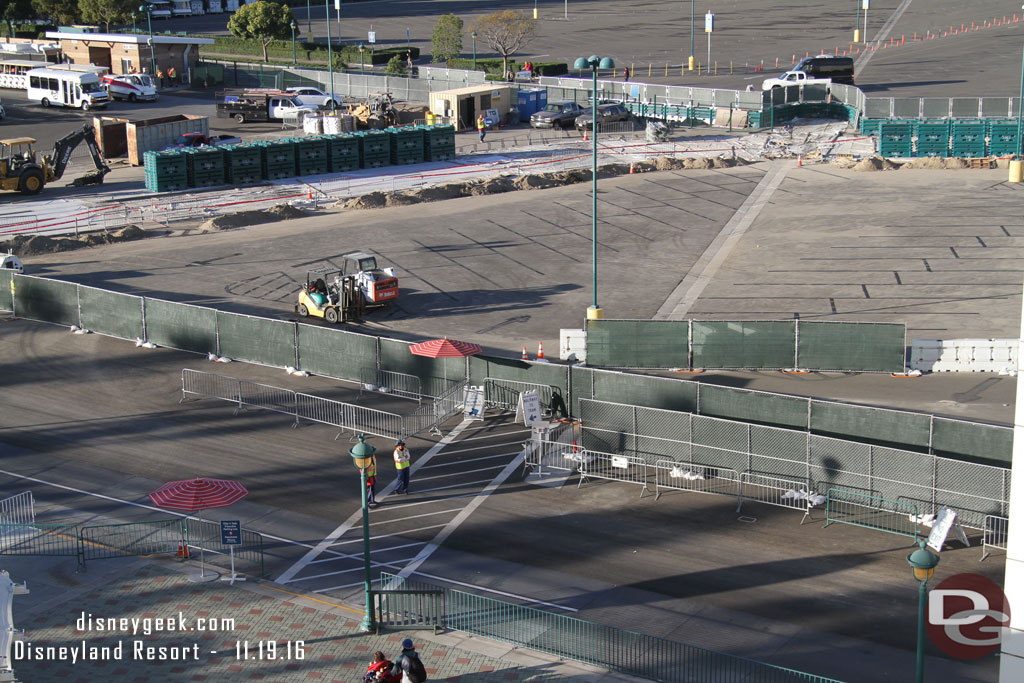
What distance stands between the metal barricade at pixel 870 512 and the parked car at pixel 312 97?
55.7m

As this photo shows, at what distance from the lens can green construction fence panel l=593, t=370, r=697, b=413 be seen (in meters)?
28.3

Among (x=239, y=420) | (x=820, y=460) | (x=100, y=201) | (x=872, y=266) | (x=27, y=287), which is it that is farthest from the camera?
(x=100, y=201)

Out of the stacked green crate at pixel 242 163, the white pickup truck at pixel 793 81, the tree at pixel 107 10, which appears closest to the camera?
the stacked green crate at pixel 242 163

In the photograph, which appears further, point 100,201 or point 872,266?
point 100,201

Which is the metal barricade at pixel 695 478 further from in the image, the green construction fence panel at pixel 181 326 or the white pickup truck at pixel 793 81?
the white pickup truck at pixel 793 81

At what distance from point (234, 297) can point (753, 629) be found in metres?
24.8

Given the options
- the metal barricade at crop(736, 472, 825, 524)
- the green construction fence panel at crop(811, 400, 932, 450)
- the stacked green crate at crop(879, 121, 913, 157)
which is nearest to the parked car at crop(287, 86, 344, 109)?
the stacked green crate at crop(879, 121, 913, 157)

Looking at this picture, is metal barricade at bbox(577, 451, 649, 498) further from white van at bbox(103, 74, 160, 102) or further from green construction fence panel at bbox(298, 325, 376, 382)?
white van at bbox(103, 74, 160, 102)

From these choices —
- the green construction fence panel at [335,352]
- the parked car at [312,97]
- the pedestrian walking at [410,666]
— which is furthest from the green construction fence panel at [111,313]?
the parked car at [312,97]

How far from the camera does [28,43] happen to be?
94.9m

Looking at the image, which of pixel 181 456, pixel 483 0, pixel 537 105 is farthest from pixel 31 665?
pixel 483 0

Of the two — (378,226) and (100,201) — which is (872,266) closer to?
(378,226)

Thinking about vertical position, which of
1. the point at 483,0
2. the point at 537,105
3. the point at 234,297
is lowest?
the point at 234,297

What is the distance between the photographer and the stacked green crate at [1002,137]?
5814cm
